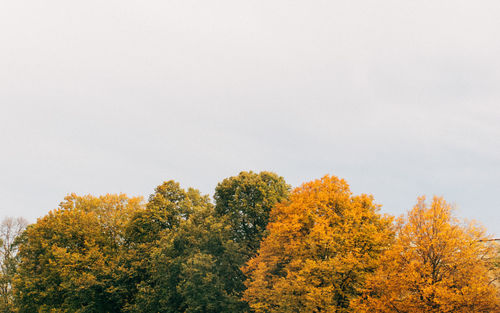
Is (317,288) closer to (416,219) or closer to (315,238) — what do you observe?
(315,238)

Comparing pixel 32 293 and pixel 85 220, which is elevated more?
pixel 85 220

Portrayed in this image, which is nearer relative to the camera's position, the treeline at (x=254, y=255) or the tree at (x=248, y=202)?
the treeline at (x=254, y=255)

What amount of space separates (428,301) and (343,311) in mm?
8273

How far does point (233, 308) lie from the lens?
1852 inches

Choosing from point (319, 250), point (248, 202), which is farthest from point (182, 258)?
point (319, 250)

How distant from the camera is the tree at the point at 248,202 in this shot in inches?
2055

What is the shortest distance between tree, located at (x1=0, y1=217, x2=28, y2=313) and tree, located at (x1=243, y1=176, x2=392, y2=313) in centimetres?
5490

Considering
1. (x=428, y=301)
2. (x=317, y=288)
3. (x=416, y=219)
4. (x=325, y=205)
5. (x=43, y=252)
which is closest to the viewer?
(x=428, y=301)

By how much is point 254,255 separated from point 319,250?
1101cm

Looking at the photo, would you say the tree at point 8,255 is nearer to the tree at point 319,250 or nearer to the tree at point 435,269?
the tree at point 319,250

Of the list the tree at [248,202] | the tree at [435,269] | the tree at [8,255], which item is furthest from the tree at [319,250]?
the tree at [8,255]

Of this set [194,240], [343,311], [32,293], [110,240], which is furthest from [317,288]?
[32,293]

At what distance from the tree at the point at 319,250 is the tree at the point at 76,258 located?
2500cm

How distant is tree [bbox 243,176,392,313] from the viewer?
1543 inches
